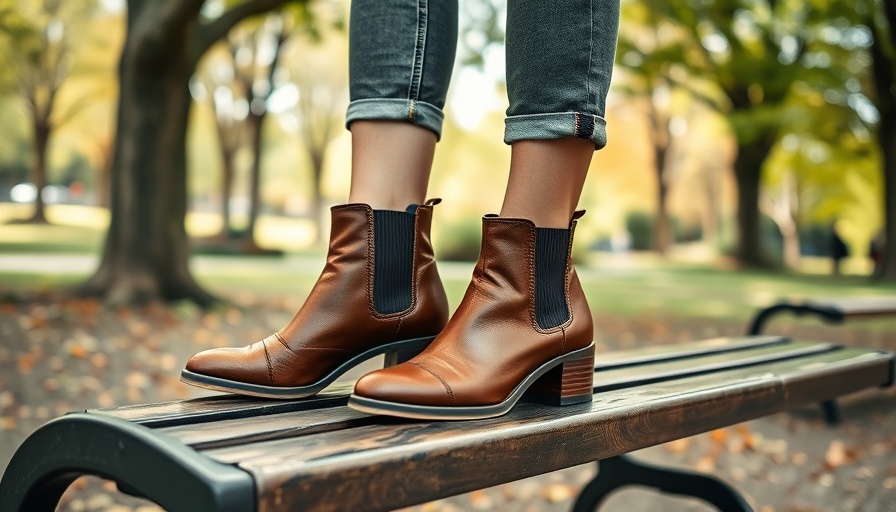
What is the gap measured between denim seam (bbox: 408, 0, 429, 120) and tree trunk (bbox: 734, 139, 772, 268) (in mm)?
17672

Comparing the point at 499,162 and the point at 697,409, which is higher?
the point at 499,162

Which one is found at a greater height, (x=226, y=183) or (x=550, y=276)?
(x=226, y=183)

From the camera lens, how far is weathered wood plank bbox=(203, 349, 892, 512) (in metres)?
0.92

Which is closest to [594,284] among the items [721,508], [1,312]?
[1,312]

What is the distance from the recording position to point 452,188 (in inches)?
1046

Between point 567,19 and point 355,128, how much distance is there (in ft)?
1.44

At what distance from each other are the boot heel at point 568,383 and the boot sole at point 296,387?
0.23 meters

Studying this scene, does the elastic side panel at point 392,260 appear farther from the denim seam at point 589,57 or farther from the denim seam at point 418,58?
the denim seam at point 589,57

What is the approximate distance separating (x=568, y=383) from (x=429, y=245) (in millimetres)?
366

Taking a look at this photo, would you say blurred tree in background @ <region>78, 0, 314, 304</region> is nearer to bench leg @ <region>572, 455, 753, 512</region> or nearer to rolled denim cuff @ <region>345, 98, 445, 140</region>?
bench leg @ <region>572, 455, 753, 512</region>

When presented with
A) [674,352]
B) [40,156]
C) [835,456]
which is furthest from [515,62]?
[40,156]

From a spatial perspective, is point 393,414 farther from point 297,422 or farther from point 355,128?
point 355,128

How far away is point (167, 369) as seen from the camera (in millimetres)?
4961

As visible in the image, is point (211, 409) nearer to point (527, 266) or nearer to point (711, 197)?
point (527, 266)
